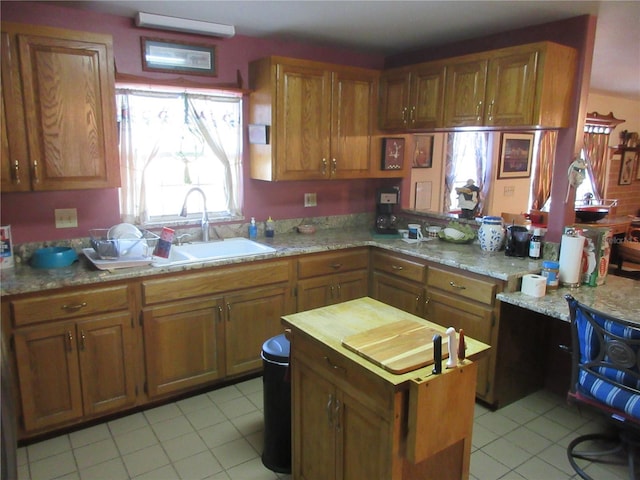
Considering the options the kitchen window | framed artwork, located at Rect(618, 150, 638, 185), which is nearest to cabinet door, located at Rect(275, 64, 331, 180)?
the kitchen window

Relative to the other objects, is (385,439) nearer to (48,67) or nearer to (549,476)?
(549,476)

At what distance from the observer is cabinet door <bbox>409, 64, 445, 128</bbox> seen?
3.25 m

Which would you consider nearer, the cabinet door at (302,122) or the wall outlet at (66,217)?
the wall outlet at (66,217)

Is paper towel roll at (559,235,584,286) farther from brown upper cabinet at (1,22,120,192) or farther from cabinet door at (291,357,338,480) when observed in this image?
brown upper cabinet at (1,22,120,192)

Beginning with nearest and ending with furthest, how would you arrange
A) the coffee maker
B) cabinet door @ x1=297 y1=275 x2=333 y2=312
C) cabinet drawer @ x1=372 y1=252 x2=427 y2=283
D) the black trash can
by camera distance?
the black trash can
cabinet drawer @ x1=372 y1=252 x2=427 y2=283
cabinet door @ x1=297 y1=275 x2=333 y2=312
the coffee maker

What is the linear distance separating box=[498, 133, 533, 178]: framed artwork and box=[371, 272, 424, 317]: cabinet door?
291 centimetres

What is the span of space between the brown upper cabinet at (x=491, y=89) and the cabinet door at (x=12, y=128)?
2443 millimetres

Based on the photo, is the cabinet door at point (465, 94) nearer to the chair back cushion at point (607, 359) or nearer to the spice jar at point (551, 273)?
the spice jar at point (551, 273)

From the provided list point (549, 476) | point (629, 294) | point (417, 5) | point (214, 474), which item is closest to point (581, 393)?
point (549, 476)

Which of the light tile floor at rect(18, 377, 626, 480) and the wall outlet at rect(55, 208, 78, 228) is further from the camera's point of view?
the wall outlet at rect(55, 208, 78, 228)

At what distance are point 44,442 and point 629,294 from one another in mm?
3255

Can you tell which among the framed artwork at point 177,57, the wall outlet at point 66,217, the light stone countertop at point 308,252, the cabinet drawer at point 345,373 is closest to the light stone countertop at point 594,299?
the light stone countertop at point 308,252

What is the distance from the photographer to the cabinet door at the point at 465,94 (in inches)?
118

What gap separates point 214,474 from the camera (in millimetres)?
2279
